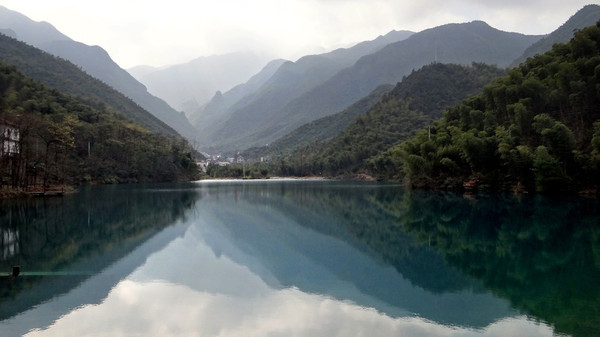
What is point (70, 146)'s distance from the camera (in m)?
58.4

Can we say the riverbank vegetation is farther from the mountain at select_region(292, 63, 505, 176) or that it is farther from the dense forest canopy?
the dense forest canopy

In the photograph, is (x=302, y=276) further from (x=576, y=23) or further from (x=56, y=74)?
(x=576, y=23)

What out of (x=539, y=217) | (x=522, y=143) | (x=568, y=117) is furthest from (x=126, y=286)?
(x=568, y=117)

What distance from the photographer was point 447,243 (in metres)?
16.5

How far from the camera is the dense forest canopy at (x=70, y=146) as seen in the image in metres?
36.0

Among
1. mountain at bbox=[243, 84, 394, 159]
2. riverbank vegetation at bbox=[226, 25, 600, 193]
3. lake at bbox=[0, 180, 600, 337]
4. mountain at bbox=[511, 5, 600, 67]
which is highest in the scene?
mountain at bbox=[511, 5, 600, 67]

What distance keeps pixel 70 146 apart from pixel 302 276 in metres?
55.7

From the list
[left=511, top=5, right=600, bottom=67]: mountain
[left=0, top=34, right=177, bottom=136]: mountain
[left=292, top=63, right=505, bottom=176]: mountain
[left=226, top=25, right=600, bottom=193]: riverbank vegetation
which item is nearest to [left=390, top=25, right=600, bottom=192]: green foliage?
[left=226, top=25, right=600, bottom=193]: riverbank vegetation

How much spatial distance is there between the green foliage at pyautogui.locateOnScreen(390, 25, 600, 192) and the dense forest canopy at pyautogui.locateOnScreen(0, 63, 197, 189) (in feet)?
118

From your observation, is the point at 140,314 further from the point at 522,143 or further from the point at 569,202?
the point at 522,143

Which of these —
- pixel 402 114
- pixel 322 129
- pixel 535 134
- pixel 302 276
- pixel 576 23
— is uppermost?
pixel 576 23

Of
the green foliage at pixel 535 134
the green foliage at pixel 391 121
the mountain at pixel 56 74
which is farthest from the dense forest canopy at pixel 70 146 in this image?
the green foliage at pixel 535 134

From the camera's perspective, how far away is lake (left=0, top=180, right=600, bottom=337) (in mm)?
8102

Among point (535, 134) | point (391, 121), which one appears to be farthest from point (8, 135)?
point (391, 121)
